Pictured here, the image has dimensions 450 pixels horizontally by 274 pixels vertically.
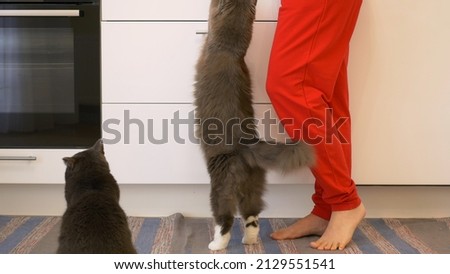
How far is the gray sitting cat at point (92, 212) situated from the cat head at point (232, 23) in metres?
0.52

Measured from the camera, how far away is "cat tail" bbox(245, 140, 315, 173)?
5.67 ft

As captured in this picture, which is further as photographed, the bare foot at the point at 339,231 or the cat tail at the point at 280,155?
the bare foot at the point at 339,231

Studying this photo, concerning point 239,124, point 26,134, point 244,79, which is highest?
point 244,79

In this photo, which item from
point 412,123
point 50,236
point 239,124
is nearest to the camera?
point 239,124

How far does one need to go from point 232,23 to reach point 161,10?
0.38 meters

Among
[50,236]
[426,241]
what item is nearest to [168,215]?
[50,236]

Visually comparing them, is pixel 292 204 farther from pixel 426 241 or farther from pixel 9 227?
pixel 9 227

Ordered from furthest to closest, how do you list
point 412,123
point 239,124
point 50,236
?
point 412,123 → point 50,236 → point 239,124

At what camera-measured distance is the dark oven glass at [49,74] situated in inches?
82.8

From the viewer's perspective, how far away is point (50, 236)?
2043 mm

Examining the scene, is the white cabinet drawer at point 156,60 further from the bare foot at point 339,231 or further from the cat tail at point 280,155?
the bare foot at point 339,231

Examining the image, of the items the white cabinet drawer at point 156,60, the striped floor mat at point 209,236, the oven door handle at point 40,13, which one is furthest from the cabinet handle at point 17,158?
the oven door handle at point 40,13

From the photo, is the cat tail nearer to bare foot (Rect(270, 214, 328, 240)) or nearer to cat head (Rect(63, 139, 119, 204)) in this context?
bare foot (Rect(270, 214, 328, 240))

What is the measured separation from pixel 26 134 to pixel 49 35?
14.5 inches
